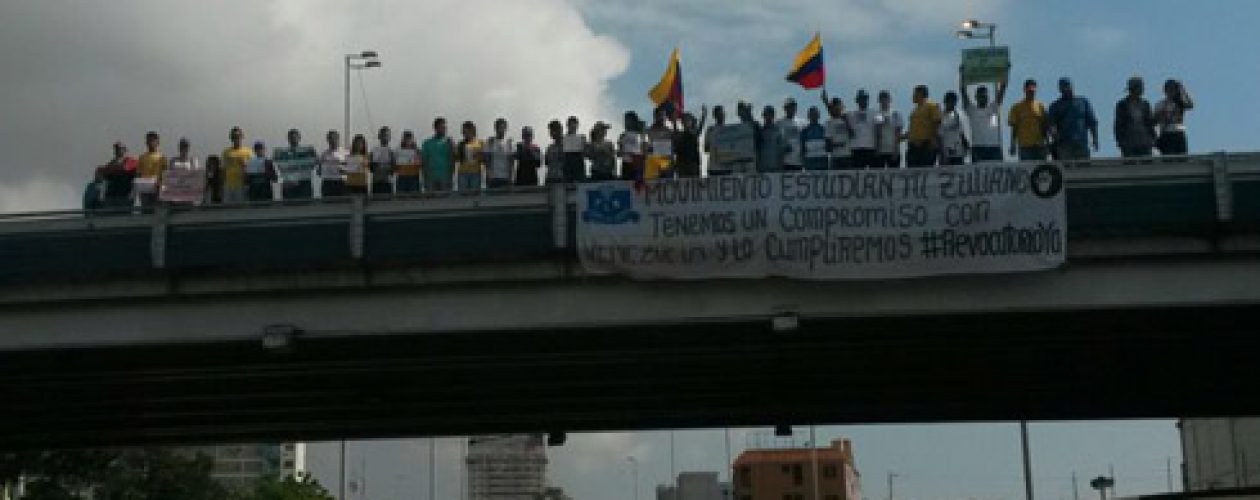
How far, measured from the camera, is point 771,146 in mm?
20453

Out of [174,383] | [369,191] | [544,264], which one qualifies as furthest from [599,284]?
[174,383]

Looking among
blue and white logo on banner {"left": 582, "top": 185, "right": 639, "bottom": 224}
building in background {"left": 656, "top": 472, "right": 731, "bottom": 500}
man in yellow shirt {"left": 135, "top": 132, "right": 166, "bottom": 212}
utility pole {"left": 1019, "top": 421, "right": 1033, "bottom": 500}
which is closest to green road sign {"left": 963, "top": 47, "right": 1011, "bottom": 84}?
blue and white logo on banner {"left": 582, "top": 185, "right": 639, "bottom": 224}

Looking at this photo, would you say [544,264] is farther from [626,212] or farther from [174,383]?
[174,383]

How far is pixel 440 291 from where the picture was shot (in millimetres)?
20016

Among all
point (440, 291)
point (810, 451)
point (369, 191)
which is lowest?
point (810, 451)

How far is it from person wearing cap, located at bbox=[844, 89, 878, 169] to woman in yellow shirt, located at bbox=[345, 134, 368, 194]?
246 inches

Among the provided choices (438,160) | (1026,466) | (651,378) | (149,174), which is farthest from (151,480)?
(438,160)

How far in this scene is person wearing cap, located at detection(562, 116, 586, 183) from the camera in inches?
834

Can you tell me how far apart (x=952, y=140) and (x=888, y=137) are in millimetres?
748

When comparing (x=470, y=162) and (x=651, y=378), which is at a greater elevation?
(x=470, y=162)

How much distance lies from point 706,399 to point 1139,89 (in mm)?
11087

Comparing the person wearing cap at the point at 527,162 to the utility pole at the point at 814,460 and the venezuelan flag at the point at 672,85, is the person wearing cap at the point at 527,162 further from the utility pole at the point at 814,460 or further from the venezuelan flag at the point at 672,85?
the utility pole at the point at 814,460

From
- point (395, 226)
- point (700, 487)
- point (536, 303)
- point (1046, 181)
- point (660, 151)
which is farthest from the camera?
point (700, 487)

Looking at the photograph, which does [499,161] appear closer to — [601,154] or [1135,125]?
[601,154]
